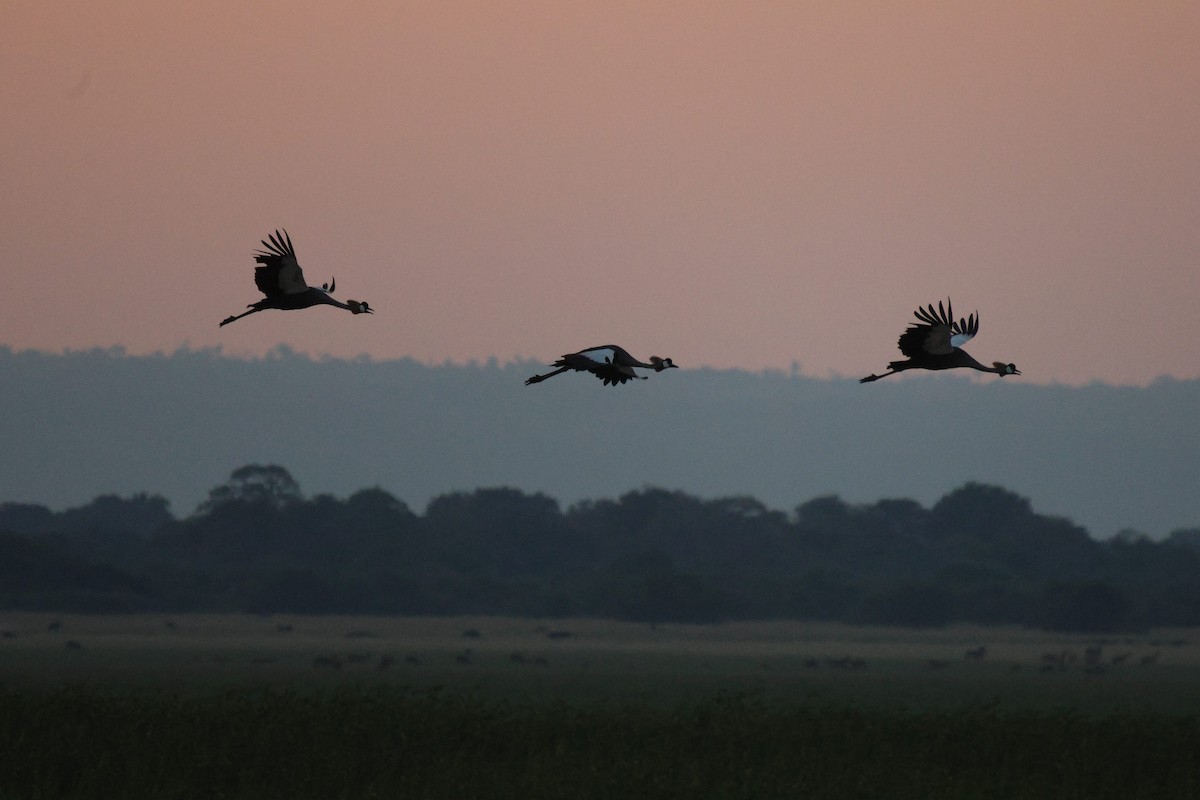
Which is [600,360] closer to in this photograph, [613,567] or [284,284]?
[284,284]

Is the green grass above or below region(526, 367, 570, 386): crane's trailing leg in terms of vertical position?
below

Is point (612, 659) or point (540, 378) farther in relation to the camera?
point (612, 659)

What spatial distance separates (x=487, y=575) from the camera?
17175 centimetres

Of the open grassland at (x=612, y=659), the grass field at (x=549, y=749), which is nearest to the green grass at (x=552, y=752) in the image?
the grass field at (x=549, y=749)

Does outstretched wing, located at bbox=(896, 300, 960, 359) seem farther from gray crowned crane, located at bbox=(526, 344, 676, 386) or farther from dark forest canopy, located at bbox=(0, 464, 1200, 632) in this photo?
dark forest canopy, located at bbox=(0, 464, 1200, 632)

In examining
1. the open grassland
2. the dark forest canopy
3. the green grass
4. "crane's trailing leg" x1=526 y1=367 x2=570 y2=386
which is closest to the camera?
"crane's trailing leg" x1=526 y1=367 x2=570 y2=386

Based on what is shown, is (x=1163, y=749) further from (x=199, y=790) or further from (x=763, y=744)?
(x=199, y=790)

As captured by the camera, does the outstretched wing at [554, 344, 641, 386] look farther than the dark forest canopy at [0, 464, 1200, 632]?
No

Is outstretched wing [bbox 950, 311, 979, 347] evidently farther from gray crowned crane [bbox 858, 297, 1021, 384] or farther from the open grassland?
the open grassland

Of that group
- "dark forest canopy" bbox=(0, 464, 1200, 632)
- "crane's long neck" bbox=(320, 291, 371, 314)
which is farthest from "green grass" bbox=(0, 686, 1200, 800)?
"dark forest canopy" bbox=(0, 464, 1200, 632)

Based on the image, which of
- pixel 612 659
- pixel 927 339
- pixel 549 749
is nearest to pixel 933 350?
pixel 927 339

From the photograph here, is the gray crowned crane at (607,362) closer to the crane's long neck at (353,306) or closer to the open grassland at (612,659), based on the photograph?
the crane's long neck at (353,306)

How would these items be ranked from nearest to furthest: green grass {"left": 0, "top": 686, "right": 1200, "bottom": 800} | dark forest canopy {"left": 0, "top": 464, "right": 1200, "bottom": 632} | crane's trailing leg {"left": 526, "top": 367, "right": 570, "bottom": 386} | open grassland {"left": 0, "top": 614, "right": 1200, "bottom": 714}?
crane's trailing leg {"left": 526, "top": 367, "right": 570, "bottom": 386} < green grass {"left": 0, "top": 686, "right": 1200, "bottom": 800} < open grassland {"left": 0, "top": 614, "right": 1200, "bottom": 714} < dark forest canopy {"left": 0, "top": 464, "right": 1200, "bottom": 632}

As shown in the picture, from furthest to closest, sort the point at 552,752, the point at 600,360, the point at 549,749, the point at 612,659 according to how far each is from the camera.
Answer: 1. the point at 612,659
2. the point at 552,752
3. the point at 549,749
4. the point at 600,360
